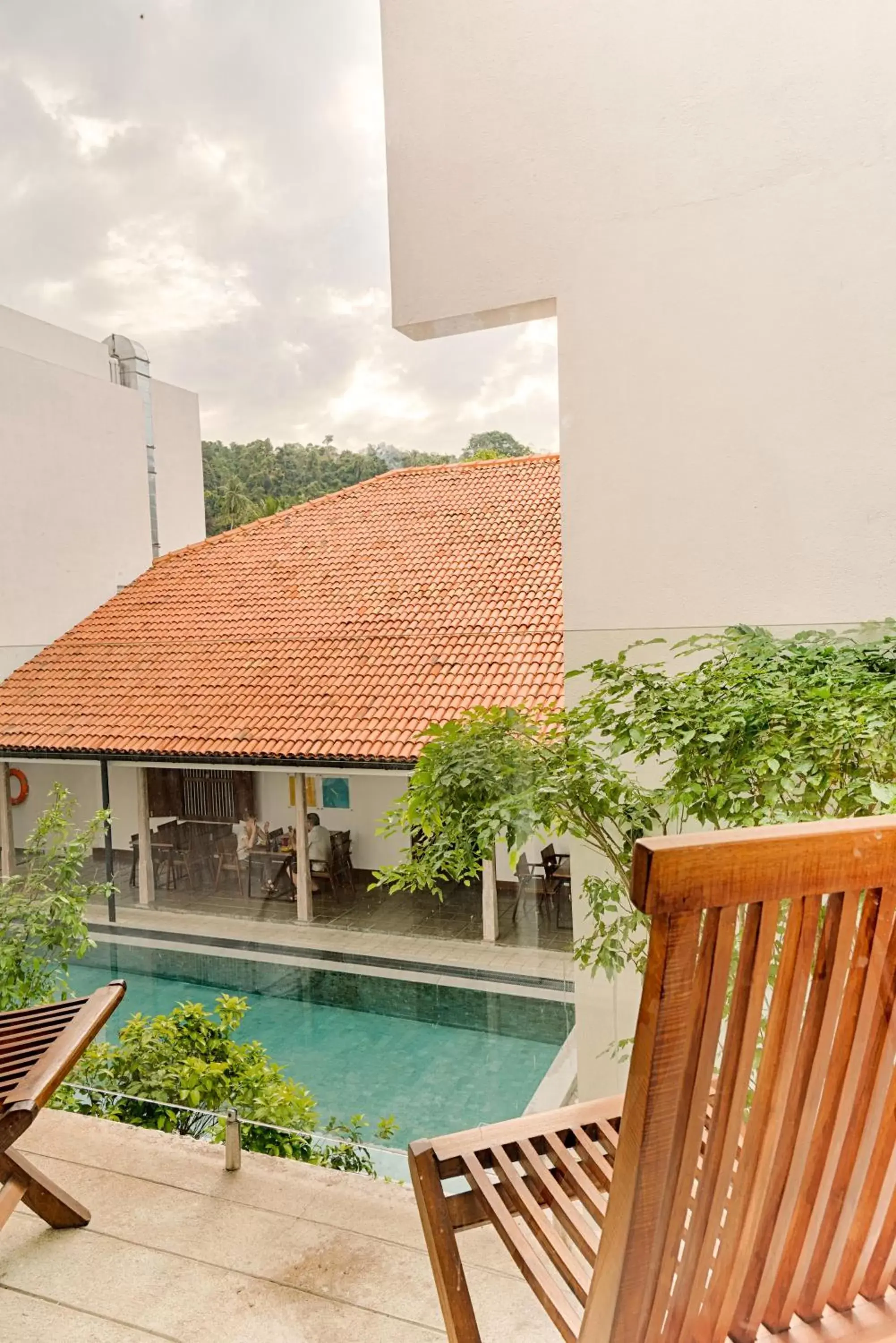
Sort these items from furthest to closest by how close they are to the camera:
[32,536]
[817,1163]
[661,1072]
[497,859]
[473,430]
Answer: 1. [32,536]
2. [473,430]
3. [497,859]
4. [817,1163]
5. [661,1072]

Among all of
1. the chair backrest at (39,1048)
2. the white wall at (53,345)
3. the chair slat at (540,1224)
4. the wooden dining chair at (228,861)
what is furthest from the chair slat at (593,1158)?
the white wall at (53,345)

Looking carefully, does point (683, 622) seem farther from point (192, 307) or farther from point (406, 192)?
point (192, 307)

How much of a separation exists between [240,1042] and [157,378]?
7.66 ft

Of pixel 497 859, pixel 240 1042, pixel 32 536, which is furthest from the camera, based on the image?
pixel 32 536

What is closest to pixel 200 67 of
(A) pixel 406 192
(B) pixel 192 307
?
(B) pixel 192 307

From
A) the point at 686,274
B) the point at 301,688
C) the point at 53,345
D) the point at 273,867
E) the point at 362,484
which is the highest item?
→ the point at 53,345

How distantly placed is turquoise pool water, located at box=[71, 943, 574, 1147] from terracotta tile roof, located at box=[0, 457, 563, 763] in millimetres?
668

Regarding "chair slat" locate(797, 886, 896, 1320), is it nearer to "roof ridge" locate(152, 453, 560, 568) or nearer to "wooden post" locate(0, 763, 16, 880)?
"roof ridge" locate(152, 453, 560, 568)

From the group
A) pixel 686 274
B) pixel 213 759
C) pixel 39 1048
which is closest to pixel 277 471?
pixel 213 759

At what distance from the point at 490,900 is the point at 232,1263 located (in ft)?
3.32

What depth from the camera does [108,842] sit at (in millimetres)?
2916

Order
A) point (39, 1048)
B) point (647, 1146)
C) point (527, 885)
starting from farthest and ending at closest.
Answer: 1. point (527, 885)
2. point (39, 1048)
3. point (647, 1146)

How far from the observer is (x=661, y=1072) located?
0.71 metres

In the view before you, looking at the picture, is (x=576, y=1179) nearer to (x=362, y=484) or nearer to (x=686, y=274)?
(x=686, y=274)
